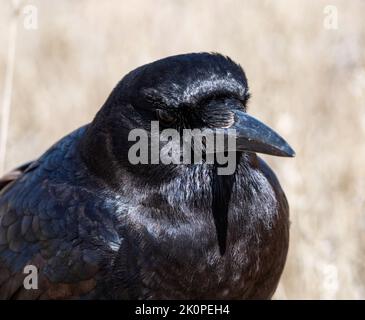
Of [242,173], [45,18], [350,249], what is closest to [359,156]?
[350,249]

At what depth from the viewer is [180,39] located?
29.7ft

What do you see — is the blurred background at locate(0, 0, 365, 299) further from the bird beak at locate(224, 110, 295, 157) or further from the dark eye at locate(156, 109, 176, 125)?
the dark eye at locate(156, 109, 176, 125)

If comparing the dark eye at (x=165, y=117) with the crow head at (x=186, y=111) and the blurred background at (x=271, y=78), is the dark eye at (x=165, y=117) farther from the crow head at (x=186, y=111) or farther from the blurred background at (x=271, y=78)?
the blurred background at (x=271, y=78)

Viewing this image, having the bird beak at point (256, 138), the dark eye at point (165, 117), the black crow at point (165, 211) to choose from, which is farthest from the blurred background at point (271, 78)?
the dark eye at point (165, 117)

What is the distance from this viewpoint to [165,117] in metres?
4.42

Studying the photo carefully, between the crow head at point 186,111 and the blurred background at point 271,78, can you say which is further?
the blurred background at point 271,78

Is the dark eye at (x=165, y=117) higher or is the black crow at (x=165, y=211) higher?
the dark eye at (x=165, y=117)

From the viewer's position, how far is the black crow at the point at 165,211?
4.44 m

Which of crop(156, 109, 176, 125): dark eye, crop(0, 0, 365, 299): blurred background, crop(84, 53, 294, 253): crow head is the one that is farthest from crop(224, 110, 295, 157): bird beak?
crop(0, 0, 365, 299): blurred background

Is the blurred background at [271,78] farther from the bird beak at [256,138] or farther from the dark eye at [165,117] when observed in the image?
the dark eye at [165,117]

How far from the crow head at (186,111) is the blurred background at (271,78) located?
1.34 meters

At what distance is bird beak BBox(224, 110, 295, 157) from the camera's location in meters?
4.36

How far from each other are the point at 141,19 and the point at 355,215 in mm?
3752

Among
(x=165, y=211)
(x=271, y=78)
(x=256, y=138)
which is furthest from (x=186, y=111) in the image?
(x=271, y=78)
